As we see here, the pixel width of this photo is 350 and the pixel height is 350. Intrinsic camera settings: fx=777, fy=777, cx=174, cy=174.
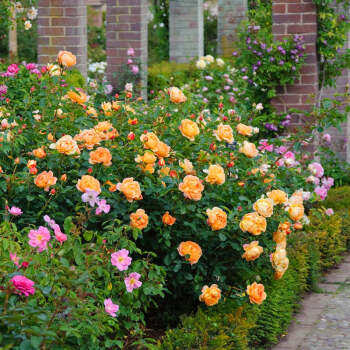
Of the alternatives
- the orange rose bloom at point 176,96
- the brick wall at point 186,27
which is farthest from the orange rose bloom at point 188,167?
the brick wall at point 186,27

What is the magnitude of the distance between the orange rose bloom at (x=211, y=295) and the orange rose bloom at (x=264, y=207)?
435mm

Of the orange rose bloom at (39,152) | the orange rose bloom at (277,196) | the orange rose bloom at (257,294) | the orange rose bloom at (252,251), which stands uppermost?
the orange rose bloom at (39,152)

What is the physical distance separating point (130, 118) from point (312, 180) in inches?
53.2

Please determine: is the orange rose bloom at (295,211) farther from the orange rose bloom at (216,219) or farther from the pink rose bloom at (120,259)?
the pink rose bloom at (120,259)

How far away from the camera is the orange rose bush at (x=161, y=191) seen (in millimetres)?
3828

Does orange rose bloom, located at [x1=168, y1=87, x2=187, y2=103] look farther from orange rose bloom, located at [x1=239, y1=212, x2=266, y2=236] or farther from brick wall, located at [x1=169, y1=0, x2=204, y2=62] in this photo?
brick wall, located at [x1=169, y1=0, x2=204, y2=62]

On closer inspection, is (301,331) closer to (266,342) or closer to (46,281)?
(266,342)

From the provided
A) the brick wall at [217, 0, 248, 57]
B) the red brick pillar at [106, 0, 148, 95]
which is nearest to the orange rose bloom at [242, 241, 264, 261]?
the red brick pillar at [106, 0, 148, 95]

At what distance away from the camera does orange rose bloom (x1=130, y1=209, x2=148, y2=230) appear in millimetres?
3702

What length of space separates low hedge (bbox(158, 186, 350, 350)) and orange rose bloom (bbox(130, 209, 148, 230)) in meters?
0.51

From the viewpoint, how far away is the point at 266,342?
4.30 metres

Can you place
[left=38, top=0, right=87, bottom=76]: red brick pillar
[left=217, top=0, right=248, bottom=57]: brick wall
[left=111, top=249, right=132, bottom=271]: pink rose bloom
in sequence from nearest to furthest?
[left=111, top=249, right=132, bottom=271]: pink rose bloom → [left=38, top=0, right=87, bottom=76]: red brick pillar → [left=217, top=0, right=248, bottom=57]: brick wall

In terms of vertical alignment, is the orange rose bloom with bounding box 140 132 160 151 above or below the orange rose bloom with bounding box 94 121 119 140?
below

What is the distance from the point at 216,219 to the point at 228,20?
12.2 m
